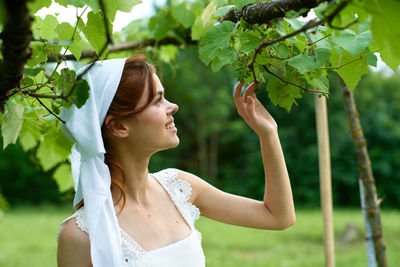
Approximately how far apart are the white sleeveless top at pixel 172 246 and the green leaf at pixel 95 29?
571 millimetres

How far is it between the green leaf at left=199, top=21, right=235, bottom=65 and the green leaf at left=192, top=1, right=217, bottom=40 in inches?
24.2

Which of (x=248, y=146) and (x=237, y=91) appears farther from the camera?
(x=248, y=146)

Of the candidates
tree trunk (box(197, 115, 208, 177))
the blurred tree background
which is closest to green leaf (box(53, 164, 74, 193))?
the blurred tree background

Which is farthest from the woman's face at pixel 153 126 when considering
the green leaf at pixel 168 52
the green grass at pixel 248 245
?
the green grass at pixel 248 245

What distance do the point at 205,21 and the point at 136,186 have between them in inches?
32.1

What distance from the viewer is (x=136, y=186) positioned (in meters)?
1.64

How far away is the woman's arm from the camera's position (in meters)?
1.47

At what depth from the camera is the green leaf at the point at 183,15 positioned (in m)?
2.37

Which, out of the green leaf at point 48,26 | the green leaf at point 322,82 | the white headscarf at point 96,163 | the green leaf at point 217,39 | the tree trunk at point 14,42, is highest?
the tree trunk at point 14,42

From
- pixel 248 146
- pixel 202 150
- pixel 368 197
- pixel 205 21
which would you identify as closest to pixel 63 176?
pixel 205 21

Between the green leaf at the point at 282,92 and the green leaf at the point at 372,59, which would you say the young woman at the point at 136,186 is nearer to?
the green leaf at the point at 282,92

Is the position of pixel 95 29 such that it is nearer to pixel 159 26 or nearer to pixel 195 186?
pixel 195 186

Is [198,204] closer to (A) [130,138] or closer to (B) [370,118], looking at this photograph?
(A) [130,138]

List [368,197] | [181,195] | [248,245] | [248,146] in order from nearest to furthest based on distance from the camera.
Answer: [181,195] < [368,197] < [248,245] < [248,146]
